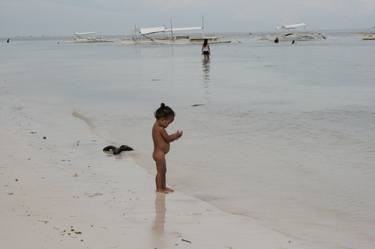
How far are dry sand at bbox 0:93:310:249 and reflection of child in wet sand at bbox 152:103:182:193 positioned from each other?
190 millimetres

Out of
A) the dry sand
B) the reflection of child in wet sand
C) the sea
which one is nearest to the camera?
the dry sand

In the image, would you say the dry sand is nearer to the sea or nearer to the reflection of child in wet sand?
the reflection of child in wet sand

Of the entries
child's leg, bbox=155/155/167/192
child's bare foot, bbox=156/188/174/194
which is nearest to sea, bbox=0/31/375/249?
child's bare foot, bbox=156/188/174/194

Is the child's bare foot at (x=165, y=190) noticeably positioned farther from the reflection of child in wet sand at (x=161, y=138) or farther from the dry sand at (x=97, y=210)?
the dry sand at (x=97, y=210)

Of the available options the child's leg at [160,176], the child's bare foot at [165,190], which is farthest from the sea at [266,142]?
the child's leg at [160,176]

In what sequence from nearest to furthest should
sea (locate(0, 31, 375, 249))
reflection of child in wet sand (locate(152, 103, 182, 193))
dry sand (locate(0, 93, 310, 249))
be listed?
dry sand (locate(0, 93, 310, 249)), sea (locate(0, 31, 375, 249)), reflection of child in wet sand (locate(152, 103, 182, 193))

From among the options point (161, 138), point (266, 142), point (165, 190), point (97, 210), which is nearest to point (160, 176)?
point (165, 190)

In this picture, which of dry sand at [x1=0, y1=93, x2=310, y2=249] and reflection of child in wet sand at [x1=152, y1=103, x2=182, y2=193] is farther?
reflection of child in wet sand at [x1=152, y1=103, x2=182, y2=193]

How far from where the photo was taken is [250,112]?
647 inches

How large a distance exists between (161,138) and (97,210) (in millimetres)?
1642

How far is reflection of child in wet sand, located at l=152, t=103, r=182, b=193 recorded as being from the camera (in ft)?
25.2

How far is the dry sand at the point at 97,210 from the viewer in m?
5.51

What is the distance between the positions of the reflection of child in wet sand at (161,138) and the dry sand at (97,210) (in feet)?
0.62

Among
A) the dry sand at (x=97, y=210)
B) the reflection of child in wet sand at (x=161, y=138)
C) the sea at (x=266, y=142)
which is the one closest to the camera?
the dry sand at (x=97, y=210)
